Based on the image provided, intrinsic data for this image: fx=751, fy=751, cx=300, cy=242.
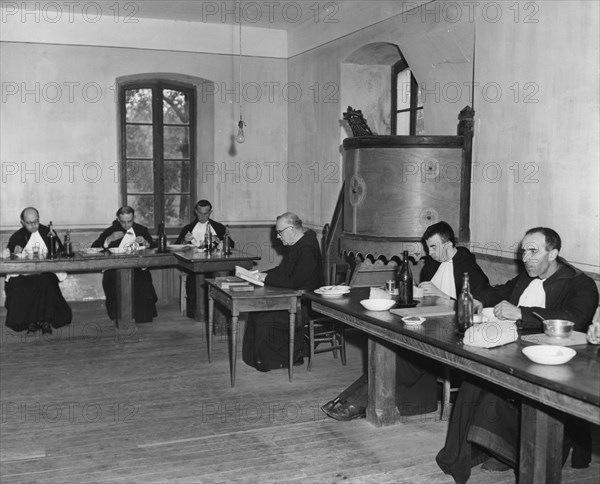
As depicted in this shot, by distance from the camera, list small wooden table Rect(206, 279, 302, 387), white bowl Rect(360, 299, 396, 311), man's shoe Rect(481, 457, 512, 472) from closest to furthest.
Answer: man's shoe Rect(481, 457, 512, 472), white bowl Rect(360, 299, 396, 311), small wooden table Rect(206, 279, 302, 387)

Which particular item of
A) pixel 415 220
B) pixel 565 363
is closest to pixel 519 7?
pixel 415 220

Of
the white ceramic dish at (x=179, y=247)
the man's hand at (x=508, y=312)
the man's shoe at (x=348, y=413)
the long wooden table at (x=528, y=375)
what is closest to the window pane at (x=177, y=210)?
the white ceramic dish at (x=179, y=247)

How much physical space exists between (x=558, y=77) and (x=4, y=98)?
6616 millimetres

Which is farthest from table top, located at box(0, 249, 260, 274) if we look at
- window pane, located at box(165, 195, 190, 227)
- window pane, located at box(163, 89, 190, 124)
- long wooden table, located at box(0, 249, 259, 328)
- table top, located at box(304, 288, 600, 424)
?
table top, located at box(304, 288, 600, 424)

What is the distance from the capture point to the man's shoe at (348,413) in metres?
5.18

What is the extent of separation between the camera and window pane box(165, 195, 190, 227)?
404 inches

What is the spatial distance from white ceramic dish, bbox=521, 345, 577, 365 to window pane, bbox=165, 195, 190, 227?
7.50m

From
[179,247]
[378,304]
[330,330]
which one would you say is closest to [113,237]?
[179,247]

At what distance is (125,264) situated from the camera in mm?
7836

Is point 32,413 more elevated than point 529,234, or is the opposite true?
point 529,234

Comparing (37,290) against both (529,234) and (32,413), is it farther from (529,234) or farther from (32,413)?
(529,234)

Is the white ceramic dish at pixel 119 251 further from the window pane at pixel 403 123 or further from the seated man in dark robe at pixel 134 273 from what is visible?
the window pane at pixel 403 123

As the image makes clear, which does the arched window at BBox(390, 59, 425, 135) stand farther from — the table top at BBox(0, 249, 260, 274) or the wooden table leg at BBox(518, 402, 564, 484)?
the wooden table leg at BBox(518, 402, 564, 484)

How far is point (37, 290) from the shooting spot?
8.21m
